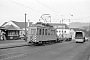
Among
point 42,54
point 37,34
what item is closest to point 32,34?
point 37,34

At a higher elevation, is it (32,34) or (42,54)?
(32,34)

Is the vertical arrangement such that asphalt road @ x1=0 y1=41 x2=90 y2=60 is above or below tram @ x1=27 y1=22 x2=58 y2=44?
below

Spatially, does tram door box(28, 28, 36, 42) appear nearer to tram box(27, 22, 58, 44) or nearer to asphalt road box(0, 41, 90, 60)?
tram box(27, 22, 58, 44)

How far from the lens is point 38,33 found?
30.2 metres

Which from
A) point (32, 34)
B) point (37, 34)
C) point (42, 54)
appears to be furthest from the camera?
point (32, 34)

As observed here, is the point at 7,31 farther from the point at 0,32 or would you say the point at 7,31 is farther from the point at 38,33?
the point at 38,33

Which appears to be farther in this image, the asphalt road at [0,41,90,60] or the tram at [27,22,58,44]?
the tram at [27,22,58,44]

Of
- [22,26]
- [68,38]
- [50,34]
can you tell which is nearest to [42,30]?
[50,34]

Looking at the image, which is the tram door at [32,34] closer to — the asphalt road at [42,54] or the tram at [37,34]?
the tram at [37,34]

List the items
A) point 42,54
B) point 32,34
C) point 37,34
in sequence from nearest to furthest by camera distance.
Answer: point 42,54 → point 37,34 → point 32,34

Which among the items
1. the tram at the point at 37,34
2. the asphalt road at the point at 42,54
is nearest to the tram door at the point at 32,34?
the tram at the point at 37,34

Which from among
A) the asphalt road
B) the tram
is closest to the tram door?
the tram

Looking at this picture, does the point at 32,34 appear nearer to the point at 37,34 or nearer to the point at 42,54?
the point at 37,34

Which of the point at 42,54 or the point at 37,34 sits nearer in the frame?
the point at 42,54
